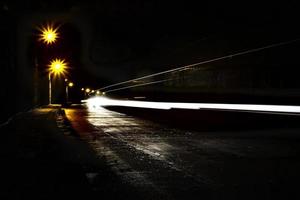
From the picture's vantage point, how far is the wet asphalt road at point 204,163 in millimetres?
7410

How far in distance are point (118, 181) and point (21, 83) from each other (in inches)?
1030

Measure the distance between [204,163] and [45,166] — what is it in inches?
146

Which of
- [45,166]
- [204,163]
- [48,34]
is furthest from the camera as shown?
[48,34]

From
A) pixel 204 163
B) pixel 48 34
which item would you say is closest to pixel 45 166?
pixel 204 163

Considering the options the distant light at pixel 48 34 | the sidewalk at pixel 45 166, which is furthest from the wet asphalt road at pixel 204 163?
the distant light at pixel 48 34

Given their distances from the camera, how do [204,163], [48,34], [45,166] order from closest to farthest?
[45,166], [204,163], [48,34]

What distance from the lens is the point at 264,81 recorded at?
1732 inches

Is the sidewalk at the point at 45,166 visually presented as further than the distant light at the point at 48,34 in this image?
No

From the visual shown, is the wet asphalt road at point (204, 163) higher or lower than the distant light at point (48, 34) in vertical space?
lower

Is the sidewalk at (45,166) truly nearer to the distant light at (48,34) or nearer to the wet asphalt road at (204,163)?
the wet asphalt road at (204,163)

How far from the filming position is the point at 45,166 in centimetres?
996

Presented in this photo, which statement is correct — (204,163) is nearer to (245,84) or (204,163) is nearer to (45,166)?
(45,166)

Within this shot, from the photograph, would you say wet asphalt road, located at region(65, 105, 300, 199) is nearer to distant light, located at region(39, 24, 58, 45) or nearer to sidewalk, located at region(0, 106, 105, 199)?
sidewalk, located at region(0, 106, 105, 199)

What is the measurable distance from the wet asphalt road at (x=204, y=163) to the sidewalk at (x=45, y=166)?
0.61 meters
